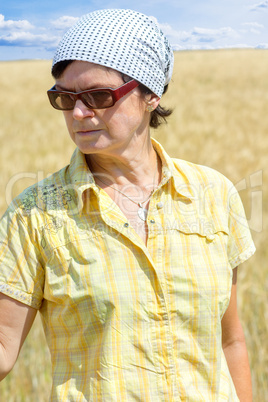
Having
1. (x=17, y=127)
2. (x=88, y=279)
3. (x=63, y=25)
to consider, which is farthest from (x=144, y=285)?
(x=17, y=127)

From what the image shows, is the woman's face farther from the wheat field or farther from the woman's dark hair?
the wheat field

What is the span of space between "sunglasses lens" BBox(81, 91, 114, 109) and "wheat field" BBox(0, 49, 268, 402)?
0.48 metres

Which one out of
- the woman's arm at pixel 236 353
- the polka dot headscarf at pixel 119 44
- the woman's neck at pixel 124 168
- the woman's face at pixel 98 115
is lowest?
the woman's arm at pixel 236 353

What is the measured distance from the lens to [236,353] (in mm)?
1815

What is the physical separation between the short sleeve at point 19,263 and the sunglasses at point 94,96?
12.7 inches

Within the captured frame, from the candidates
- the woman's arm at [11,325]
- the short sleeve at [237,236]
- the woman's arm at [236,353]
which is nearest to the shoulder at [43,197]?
the woman's arm at [11,325]

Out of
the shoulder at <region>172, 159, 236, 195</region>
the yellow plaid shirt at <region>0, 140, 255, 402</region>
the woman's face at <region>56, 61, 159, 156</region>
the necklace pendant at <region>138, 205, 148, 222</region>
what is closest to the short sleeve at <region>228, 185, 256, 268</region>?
the shoulder at <region>172, 159, 236, 195</region>

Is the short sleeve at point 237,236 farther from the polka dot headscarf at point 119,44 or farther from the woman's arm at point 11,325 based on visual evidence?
the woman's arm at point 11,325

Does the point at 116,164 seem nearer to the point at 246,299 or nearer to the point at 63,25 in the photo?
the point at 63,25

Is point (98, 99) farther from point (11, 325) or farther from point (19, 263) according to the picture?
point (11, 325)

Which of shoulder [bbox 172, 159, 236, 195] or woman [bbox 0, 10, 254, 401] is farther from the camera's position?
shoulder [bbox 172, 159, 236, 195]

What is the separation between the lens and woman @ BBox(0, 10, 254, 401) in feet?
4.76

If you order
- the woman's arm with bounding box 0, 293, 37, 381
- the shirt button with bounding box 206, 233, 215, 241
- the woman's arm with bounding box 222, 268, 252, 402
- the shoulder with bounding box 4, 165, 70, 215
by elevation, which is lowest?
the woman's arm with bounding box 222, 268, 252, 402

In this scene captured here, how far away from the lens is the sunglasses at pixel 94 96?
1.44 metres
